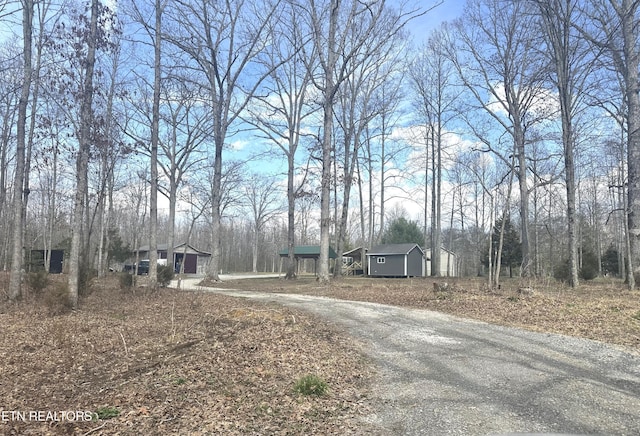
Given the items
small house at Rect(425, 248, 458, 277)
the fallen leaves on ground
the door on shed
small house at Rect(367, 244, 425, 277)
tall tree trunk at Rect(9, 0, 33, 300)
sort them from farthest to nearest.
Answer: small house at Rect(425, 248, 458, 277) → the door on shed → small house at Rect(367, 244, 425, 277) → tall tree trunk at Rect(9, 0, 33, 300) → the fallen leaves on ground

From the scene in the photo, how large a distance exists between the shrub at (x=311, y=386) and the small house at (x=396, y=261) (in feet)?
106

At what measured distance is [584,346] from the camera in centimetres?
711

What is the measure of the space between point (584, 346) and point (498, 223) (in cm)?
3060

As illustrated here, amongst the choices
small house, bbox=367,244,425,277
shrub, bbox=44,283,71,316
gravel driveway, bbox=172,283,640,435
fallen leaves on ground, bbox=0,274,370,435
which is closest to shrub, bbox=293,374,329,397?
fallen leaves on ground, bbox=0,274,370,435

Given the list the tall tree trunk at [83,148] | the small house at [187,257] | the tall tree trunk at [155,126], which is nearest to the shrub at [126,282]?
the tall tree trunk at [155,126]

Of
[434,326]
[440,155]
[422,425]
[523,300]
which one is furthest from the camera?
[440,155]

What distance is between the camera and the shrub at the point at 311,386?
4812 millimetres

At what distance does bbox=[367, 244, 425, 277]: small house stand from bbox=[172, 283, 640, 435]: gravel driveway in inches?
1110

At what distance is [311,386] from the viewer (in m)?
4.86

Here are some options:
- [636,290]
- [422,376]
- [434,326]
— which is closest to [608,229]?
[636,290]

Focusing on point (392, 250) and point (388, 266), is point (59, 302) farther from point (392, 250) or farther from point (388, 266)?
point (392, 250)

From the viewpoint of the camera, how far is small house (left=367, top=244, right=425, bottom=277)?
36719 millimetres

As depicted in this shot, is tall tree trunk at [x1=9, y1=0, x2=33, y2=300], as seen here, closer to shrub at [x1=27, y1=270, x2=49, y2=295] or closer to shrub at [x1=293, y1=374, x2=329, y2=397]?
shrub at [x1=27, y1=270, x2=49, y2=295]

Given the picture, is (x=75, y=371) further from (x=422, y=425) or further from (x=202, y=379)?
(x=422, y=425)
